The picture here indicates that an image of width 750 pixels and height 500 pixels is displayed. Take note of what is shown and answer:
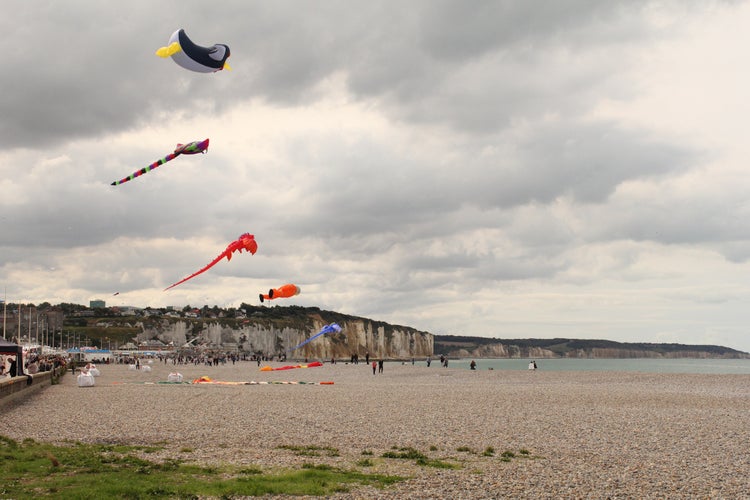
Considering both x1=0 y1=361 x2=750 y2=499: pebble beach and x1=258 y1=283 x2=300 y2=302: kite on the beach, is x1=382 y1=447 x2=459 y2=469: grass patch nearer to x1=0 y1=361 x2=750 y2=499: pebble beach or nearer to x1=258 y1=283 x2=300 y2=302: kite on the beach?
x1=0 y1=361 x2=750 y2=499: pebble beach

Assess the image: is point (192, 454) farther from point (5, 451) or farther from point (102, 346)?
point (102, 346)

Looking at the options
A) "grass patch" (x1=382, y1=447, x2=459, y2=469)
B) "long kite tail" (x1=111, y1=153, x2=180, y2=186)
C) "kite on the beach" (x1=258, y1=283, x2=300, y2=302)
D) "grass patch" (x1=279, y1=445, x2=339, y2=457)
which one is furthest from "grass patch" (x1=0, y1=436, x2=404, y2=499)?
"kite on the beach" (x1=258, y1=283, x2=300, y2=302)

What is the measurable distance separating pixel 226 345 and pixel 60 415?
178450 mm

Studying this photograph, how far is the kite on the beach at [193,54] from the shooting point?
2269cm

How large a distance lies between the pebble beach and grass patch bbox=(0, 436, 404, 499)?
80 cm

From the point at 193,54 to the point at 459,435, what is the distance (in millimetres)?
15344

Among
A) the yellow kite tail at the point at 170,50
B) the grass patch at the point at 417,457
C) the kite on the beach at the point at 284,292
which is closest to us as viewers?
the grass patch at the point at 417,457

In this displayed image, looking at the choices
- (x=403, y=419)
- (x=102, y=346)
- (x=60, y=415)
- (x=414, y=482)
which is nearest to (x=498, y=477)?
(x=414, y=482)

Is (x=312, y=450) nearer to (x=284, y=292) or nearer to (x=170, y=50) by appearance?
(x=170, y=50)

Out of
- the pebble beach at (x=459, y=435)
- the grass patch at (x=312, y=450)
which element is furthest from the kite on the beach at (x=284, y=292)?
the grass patch at (x=312, y=450)

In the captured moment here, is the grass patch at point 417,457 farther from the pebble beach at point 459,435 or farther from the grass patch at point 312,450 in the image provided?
the grass patch at point 312,450

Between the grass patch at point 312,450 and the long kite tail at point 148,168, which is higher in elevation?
the long kite tail at point 148,168

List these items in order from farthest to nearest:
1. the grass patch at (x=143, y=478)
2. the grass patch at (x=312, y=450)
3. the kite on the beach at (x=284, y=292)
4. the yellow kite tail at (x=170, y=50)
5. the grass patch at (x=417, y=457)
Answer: the kite on the beach at (x=284, y=292) < the yellow kite tail at (x=170, y=50) < the grass patch at (x=312, y=450) < the grass patch at (x=417, y=457) < the grass patch at (x=143, y=478)

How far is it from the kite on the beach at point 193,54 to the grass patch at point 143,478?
1335 centimetres
